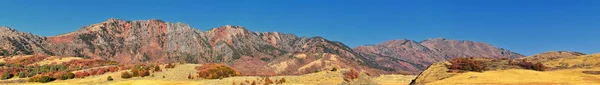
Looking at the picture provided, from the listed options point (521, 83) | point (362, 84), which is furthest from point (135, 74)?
point (521, 83)

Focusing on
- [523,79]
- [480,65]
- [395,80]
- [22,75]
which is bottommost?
[395,80]

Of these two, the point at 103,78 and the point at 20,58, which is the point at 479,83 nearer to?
the point at 103,78

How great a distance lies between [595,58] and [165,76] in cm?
4756

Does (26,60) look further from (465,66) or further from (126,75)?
(465,66)

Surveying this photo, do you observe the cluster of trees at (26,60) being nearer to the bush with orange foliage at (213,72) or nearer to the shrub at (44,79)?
the shrub at (44,79)

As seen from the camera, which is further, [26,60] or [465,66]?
[26,60]

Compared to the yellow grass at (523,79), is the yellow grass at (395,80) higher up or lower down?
lower down

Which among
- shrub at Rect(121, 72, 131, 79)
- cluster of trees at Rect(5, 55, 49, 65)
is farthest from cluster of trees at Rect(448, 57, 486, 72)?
cluster of trees at Rect(5, 55, 49, 65)

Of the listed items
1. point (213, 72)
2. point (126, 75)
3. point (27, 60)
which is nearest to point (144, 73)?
point (126, 75)

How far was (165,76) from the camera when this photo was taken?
53000 mm

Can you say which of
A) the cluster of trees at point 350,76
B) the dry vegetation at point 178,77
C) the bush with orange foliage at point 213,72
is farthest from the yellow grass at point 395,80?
the bush with orange foliage at point 213,72

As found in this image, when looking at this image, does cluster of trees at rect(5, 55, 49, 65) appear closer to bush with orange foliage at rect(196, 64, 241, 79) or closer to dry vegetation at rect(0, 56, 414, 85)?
dry vegetation at rect(0, 56, 414, 85)

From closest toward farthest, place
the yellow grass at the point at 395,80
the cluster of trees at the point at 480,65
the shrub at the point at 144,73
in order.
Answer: the cluster of trees at the point at 480,65 < the shrub at the point at 144,73 < the yellow grass at the point at 395,80

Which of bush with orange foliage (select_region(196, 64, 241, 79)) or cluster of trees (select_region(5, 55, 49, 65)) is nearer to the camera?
bush with orange foliage (select_region(196, 64, 241, 79))
